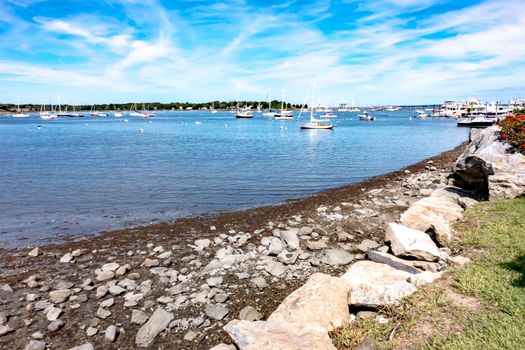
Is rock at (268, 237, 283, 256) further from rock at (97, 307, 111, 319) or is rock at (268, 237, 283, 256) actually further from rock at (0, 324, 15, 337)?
rock at (0, 324, 15, 337)

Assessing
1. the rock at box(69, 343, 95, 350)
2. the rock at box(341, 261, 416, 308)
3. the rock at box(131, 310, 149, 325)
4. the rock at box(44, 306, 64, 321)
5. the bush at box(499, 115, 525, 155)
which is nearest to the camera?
the rock at box(341, 261, 416, 308)

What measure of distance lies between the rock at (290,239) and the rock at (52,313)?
292 inches

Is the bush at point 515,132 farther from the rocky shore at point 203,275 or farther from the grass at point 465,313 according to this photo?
the grass at point 465,313

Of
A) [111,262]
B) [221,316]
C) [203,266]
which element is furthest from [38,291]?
[221,316]

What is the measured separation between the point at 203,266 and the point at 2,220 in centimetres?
1298

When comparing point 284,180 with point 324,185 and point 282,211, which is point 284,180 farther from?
point 282,211

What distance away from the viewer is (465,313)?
22.1 feet

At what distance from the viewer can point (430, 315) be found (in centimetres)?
677

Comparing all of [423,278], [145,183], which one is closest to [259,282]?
[423,278]

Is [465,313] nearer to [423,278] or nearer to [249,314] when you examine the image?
[423,278]

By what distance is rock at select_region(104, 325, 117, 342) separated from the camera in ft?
27.0

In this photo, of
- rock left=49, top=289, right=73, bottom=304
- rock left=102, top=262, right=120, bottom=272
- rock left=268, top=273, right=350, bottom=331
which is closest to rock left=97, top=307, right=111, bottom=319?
rock left=49, top=289, right=73, bottom=304

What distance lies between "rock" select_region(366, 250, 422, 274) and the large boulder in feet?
23.8

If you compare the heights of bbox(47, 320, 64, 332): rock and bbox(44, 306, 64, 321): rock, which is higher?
bbox(44, 306, 64, 321): rock
